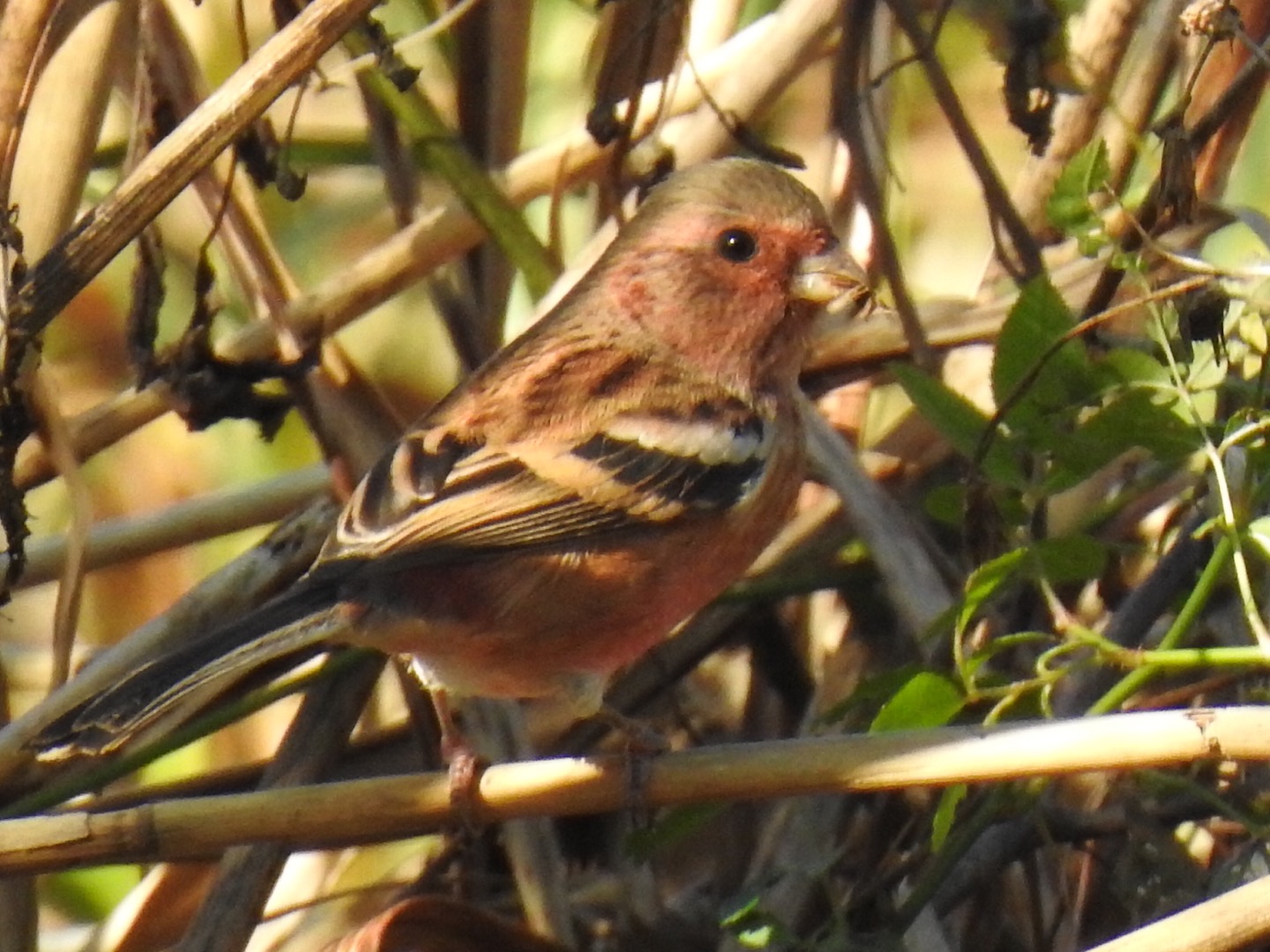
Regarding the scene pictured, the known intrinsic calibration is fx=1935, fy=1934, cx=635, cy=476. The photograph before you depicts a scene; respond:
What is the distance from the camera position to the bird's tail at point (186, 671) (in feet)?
8.86

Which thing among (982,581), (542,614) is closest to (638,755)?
(542,614)

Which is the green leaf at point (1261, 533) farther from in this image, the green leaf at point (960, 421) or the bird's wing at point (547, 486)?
the bird's wing at point (547, 486)

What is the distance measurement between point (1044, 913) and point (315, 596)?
1394 millimetres

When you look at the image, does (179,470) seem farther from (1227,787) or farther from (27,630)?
(1227,787)

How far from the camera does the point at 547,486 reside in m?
3.20

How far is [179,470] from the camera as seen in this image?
4.73 meters

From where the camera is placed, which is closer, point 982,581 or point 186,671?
point 982,581

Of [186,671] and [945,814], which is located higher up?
[186,671]

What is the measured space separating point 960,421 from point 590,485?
2.10 ft

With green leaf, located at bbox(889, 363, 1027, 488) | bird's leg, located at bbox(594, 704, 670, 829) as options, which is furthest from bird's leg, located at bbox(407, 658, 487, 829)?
green leaf, located at bbox(889, 363, 1027, 488)

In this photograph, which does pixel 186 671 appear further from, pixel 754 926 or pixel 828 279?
pixel 828 279

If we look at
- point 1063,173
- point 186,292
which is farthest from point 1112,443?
point 186,292

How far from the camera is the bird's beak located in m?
3.46

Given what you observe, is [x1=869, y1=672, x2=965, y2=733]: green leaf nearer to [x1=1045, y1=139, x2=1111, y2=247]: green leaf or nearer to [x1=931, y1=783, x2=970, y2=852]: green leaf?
[x1=931, y1=783, x2=970, y2=852]: green leaf
